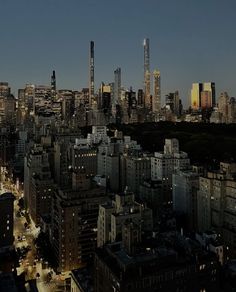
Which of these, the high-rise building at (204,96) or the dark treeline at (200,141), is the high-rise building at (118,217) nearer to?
the dark treeline at (200,141)

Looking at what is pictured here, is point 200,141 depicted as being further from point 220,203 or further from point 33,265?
point 33,265

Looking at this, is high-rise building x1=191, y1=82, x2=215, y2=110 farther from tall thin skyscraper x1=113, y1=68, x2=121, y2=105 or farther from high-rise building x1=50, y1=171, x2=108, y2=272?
high-rise building x1=50, y1=171, x2=108, y2=272

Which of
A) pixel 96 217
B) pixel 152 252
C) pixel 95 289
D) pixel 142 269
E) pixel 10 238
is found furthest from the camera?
pixel 10 238

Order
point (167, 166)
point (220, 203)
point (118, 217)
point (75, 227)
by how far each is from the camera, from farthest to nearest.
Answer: point (167, 166) < point (220, 203) < point (75, 227) < point (118, 217)

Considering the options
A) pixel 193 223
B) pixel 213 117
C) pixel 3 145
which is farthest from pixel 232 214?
pixel 213 117

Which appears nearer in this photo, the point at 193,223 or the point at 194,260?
the point at 194,260

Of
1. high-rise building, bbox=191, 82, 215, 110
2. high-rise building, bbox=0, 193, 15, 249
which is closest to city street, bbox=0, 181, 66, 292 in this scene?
high-rise building, bbox=0, 193, 15, 249

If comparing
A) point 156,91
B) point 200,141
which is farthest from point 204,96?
point 200,141

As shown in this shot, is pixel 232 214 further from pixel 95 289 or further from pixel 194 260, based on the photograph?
pixel 95 289

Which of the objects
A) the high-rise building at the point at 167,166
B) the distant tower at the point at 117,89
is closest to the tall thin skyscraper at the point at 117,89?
the distant tower at the point at 117,89
